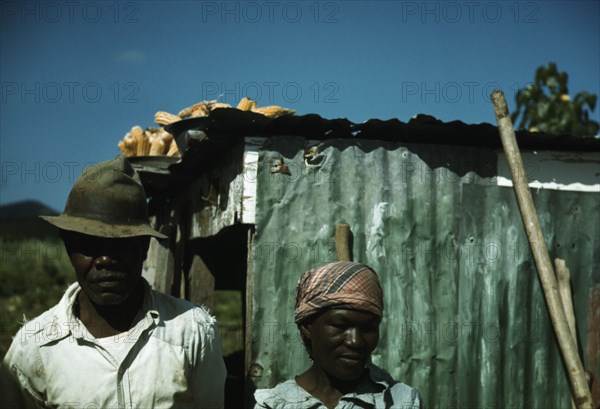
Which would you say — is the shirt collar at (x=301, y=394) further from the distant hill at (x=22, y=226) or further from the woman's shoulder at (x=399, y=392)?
the distant hill at (x=22, y=226)

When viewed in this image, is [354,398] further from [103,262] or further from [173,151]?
[173,151]

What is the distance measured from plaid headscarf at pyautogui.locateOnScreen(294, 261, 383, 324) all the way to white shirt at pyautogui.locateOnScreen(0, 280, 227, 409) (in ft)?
2.60

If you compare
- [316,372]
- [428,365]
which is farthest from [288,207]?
[316,372]

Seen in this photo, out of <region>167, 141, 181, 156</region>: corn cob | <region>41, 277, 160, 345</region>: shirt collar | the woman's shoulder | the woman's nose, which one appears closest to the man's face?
<region>41, 277, 160, 345</region>: shirt collar

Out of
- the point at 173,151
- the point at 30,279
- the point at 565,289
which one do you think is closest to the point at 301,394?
the point at 565,289

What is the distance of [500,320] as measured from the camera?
19.2 feet

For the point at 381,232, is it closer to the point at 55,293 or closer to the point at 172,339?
the point at 172,339

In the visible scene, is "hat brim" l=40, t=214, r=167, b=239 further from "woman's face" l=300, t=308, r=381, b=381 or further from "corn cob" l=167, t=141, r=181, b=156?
"corn cob" l=167, t=141, r=181, b=156

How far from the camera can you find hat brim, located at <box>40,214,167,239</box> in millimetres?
3373

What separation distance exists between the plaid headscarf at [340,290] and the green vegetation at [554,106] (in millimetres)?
9588

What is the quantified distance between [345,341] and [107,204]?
4.67 ft

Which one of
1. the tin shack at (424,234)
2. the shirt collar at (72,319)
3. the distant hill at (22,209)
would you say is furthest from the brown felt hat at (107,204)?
the distant hill at (22,209)

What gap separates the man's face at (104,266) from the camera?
11.1ft

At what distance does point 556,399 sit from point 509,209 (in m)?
1.65
